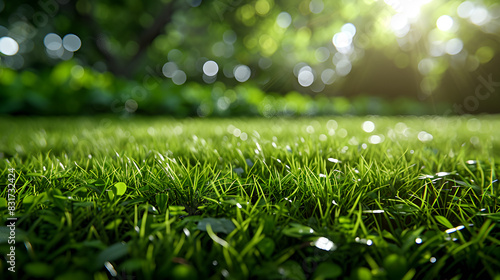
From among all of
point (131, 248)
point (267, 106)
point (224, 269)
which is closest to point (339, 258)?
point (224, 269)

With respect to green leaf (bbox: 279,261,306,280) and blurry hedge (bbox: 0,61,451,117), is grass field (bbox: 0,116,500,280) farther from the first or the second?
blurry hedge (bbox: 0,61,451,117)

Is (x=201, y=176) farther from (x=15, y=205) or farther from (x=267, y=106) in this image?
(x=267, y=106)

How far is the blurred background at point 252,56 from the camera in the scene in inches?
203

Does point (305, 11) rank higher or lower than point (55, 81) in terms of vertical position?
higher

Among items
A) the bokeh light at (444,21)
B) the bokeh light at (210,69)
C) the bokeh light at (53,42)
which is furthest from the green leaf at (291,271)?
the bokeh light at (210,69)

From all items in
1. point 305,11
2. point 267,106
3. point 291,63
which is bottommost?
point 267,106

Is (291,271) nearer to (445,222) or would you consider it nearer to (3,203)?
(445,222)

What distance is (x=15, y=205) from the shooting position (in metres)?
0.91

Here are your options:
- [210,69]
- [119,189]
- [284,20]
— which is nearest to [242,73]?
[210,69]

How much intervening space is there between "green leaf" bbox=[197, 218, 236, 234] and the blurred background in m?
4.66

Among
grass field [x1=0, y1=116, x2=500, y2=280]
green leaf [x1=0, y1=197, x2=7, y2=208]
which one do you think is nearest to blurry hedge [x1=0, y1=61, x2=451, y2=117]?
grass field [x1=0, y1=116, x2=500, y2=280]

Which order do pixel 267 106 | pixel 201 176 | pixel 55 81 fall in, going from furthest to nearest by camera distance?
1. pixel 267 106
2. pixel 55 81
3. pixel 201 176

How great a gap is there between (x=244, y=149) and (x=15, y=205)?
1.03 meters

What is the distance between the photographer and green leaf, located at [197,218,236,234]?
0.78 m
